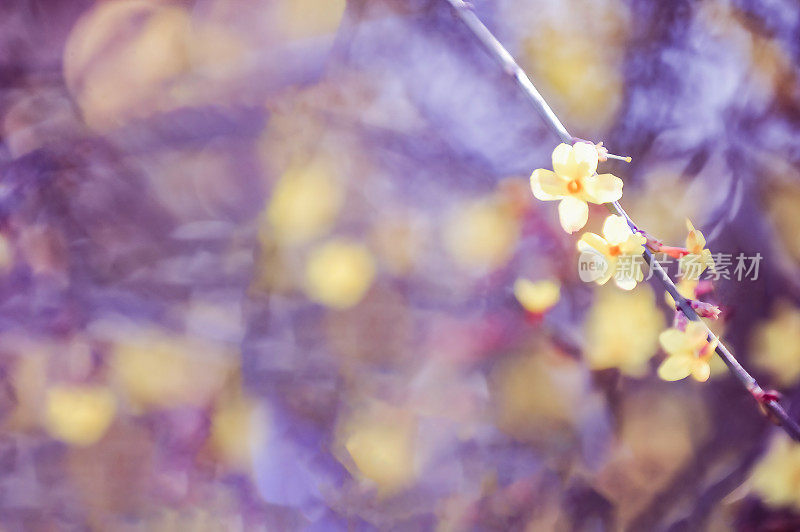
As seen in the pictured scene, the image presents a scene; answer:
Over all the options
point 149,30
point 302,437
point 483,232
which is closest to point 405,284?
point 483,232

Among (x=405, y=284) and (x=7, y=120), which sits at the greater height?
(x=7, y=120)

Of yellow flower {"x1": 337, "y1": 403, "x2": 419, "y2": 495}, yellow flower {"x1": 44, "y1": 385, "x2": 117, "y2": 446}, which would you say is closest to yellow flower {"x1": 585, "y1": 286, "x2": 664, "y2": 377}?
yellow flower {"x1": 337, "y1": 403, "x2": 419, "y2": 495}

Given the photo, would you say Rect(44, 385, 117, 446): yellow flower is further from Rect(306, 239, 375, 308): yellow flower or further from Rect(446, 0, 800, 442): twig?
Rect(446, 0, 800, 442): twig

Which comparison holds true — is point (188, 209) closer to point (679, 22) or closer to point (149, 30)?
point (149, 30)

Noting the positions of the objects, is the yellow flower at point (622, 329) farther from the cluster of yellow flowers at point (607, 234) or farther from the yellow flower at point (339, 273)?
the yellow flower at point (339, 273)

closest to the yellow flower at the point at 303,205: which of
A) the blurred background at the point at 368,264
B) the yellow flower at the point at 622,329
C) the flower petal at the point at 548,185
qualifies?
the blurred background at the point at 368,264

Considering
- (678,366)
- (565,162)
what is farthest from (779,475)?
(565,162)
